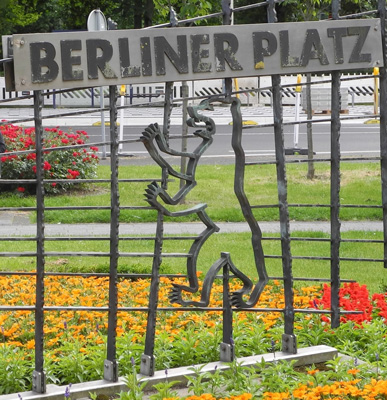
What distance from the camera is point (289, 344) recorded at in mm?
5332

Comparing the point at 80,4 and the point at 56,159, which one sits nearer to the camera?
the point at 56,159

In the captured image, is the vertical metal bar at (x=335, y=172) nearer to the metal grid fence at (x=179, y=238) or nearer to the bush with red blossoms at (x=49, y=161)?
the metal grid fence at (x=179, y=238)

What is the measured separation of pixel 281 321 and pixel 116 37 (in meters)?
2.53

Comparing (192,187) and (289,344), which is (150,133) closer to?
(192,187)

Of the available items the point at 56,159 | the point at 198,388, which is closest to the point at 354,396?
the point at 198,388

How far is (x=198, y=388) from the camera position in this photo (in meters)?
Result: 4.57

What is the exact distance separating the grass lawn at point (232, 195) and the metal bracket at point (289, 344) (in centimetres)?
557

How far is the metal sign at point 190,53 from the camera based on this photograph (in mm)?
4527

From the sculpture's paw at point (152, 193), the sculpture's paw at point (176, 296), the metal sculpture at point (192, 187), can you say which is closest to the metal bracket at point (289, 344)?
the metal sculpture at point (192, 187)

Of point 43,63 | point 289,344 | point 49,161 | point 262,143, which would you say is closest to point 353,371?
point 289,344

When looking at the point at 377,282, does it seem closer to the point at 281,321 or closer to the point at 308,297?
the point at 308,297

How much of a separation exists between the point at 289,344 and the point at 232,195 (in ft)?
25.1

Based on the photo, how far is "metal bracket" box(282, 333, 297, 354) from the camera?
532 centimetres

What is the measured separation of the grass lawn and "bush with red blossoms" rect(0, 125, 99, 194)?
289mm
